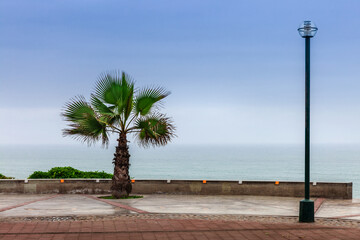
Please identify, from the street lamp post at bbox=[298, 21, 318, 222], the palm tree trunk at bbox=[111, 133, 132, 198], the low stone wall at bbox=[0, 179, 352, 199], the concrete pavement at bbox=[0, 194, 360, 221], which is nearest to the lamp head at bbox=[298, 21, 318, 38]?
the street lamp post at bbox=[298, 21, 318, 222]

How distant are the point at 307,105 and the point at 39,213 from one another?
7.75 metres

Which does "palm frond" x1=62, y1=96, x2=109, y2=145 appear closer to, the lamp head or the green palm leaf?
the green palm leaf

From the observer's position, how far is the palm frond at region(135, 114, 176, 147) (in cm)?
1802

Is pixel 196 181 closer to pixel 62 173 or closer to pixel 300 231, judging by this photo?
pixel 62 173

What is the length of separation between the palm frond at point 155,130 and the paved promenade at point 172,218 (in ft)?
6.82

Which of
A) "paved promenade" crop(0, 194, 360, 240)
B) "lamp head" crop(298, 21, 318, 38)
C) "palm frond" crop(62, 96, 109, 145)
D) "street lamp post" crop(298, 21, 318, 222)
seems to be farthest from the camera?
"palm frond" crop(62, 96, 109, 145)

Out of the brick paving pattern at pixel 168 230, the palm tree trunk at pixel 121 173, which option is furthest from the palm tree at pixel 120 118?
the brick paving pattern at pixel 168 230

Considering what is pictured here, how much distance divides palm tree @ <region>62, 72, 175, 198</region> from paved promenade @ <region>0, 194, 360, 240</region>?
1924mm

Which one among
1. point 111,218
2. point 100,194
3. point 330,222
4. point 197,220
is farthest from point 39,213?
point 330,222

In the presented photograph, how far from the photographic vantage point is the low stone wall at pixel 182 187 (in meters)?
18.8

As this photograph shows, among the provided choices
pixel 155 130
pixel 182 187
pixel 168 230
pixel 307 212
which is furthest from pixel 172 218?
pixel 182 187

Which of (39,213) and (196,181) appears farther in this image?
(196,181)

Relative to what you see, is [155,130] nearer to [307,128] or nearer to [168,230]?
[307,128]

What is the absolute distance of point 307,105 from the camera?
1296cm
